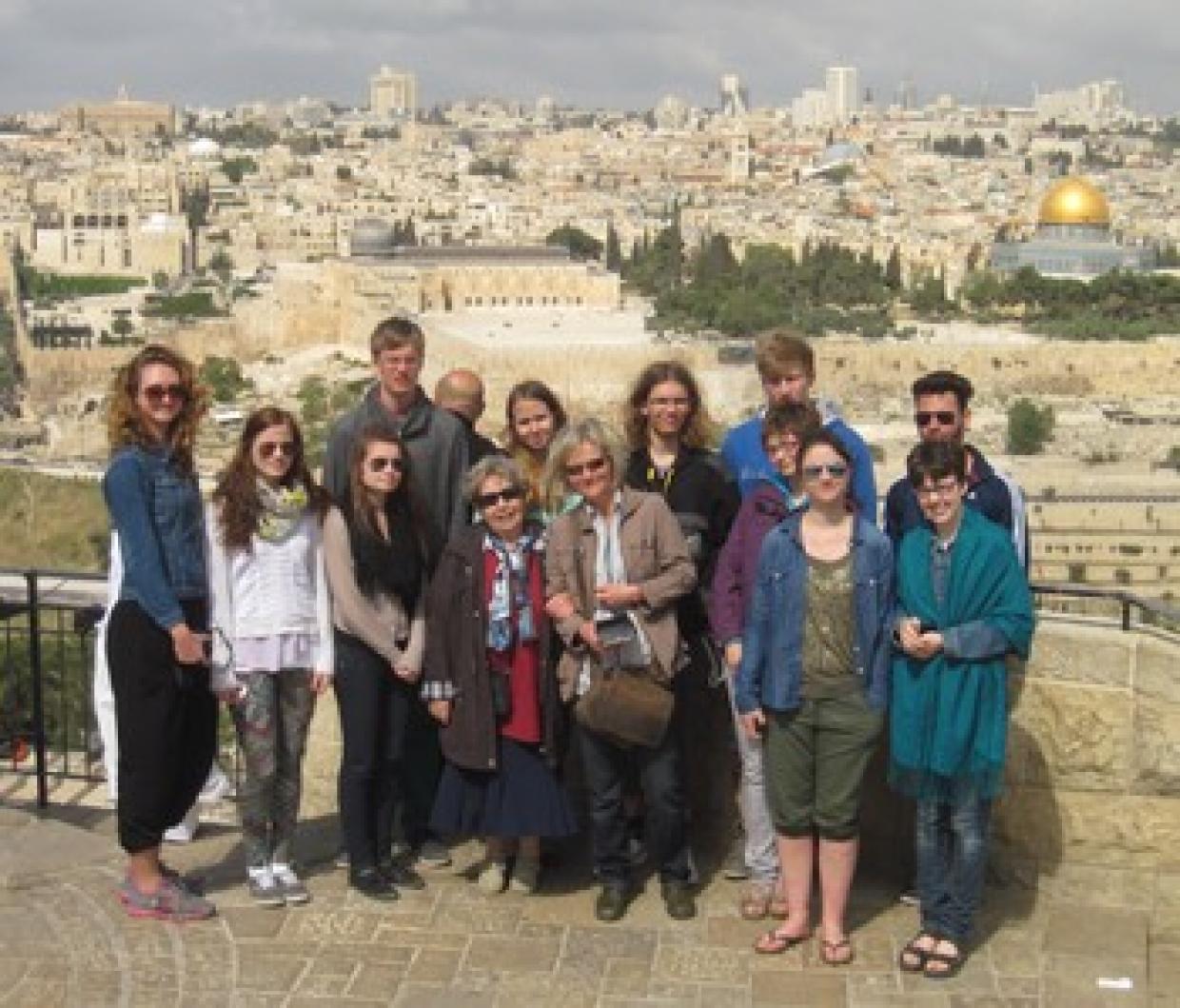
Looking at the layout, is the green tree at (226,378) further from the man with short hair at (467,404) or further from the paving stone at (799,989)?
the paving stone at (799,989)

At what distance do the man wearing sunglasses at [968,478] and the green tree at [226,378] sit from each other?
36.1m

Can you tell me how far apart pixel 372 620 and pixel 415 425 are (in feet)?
2.02

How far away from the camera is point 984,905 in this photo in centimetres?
500

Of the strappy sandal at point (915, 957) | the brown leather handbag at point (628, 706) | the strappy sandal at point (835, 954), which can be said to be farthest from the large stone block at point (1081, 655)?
the brown leather handbag at point (628, 706)

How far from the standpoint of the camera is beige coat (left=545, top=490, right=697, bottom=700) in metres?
4.78

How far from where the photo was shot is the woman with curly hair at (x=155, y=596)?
4.70m

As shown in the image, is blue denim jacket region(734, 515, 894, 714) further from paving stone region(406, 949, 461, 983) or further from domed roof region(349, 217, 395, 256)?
domed roof region(349, 217, 395, 256)

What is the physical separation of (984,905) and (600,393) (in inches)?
1413

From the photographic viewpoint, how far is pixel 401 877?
517cm

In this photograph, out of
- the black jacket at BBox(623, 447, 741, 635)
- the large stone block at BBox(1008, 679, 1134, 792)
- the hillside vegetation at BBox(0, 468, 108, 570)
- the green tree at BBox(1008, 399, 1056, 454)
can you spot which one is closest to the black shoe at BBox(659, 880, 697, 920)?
the black jacket at BBox(623, 447, 741, 635)

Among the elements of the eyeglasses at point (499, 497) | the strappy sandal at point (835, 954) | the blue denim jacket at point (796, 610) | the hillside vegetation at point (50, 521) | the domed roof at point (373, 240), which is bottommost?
the hillside vegetation at point (50, 521)

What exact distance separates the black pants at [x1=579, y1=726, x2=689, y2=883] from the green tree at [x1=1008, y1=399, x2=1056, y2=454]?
91.8 feet

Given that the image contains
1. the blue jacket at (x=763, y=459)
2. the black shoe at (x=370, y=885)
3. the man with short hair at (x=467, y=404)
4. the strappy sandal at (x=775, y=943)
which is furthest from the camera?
the man with short hair at (x=467, y=404)

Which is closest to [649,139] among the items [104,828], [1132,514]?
[1132,514]
